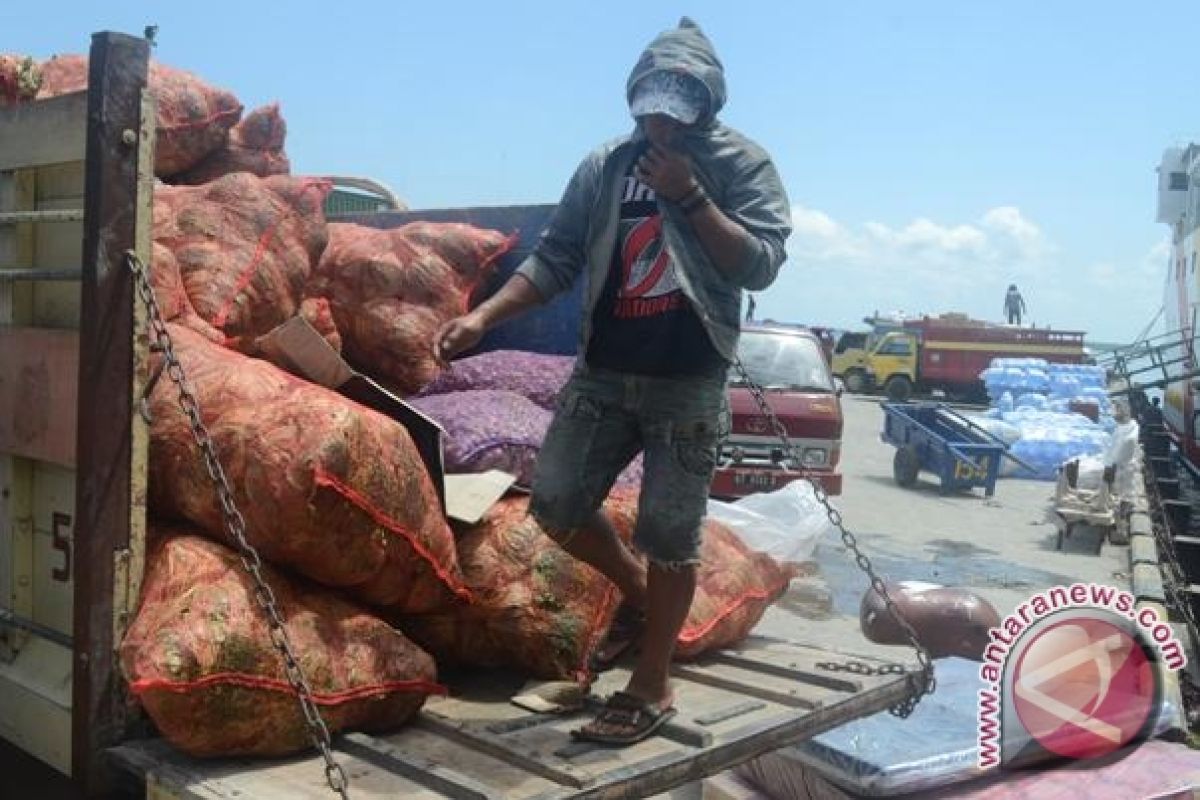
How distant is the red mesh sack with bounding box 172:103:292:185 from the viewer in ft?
17.7

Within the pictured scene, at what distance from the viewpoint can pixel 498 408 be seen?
3873mm

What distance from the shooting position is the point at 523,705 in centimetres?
288

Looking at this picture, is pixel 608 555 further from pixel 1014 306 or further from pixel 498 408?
pixel 1014 306

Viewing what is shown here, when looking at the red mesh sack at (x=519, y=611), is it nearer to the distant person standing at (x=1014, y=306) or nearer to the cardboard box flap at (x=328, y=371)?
the cardboard box flap at (x=328, y=371)

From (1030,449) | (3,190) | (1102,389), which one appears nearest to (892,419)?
(1030,449)

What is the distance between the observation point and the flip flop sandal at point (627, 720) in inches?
104

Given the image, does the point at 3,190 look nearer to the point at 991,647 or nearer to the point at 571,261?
the point at 571,261

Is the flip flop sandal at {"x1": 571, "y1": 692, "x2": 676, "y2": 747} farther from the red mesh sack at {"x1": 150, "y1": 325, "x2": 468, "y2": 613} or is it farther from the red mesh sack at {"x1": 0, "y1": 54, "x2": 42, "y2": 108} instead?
the red mesh sack at {"x1": 0, "y1": 54, "x2": 42, "y2": 108}

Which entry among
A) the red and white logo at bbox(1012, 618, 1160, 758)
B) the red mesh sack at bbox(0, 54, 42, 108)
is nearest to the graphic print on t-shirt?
the red and white logo at bbox(1012, 618, 1160, 758)

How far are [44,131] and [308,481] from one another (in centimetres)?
99

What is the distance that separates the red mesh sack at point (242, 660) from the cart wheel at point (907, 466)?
13290 millimetres

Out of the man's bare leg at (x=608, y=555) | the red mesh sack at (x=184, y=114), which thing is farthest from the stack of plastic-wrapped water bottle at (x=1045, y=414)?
the man's bare leg at (x=608, y=555)

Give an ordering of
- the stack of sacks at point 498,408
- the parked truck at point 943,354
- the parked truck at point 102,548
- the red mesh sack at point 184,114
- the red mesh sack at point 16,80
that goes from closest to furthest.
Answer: the parked truck at point 102,548
the stack of sacks at point 498,408
the red mesh sack at point 16,80
the red mesh sack at point 184,114
the parked truck at point 943,354

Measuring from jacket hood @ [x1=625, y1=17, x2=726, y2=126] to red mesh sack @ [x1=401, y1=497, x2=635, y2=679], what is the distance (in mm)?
1221
